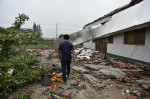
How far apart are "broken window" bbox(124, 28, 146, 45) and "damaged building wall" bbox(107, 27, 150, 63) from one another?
24cm

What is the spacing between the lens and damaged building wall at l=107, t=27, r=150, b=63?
18.9 ft

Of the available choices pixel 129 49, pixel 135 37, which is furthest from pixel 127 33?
pixel 129 49

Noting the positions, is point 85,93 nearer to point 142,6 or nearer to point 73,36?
point 73,36

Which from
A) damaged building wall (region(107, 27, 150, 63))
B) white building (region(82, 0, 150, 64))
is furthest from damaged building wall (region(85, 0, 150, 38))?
damaged building wall (region(107, 27, 150, 63))

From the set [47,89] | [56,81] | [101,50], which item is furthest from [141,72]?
[101,50]

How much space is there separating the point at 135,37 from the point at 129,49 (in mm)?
923

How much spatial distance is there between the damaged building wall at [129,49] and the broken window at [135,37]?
24 cm

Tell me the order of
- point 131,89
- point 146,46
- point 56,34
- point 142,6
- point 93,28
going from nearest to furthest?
point 131,89
point 142,6
point 93,28
point 146,46
point 56,34

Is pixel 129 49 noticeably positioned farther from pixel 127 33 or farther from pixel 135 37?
pixel 127 33

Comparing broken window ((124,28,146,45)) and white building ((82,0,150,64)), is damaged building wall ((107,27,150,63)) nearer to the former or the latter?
white building ((82,0,150,64))

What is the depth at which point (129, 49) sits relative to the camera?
276 inches

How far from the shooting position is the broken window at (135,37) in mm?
6027

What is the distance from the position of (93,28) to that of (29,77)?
3.52 metres

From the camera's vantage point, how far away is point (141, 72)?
200 inches
